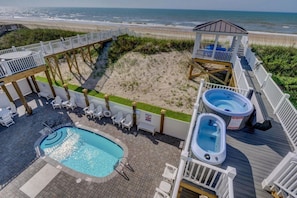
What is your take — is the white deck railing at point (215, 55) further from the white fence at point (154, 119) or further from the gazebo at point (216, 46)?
the white fence at point (154, 119)

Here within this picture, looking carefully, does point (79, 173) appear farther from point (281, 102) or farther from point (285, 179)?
point (281, 102)

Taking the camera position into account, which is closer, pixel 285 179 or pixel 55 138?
pixel 285 179

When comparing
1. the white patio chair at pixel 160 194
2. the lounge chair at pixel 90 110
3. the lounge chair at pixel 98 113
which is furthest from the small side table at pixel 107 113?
the white patio chair at pixel 160 194

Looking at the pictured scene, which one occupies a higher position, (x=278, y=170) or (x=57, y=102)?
(x=278, y=170)

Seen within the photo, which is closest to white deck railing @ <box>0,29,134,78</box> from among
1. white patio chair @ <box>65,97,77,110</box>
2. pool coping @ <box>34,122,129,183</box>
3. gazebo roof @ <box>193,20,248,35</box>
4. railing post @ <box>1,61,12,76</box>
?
railing post @ <box>1,61,12,76</box>

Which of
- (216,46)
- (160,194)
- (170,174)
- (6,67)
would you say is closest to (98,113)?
(6,67)
